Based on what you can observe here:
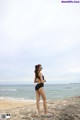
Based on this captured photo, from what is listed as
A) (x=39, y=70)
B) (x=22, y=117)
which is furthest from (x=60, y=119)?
(x=39, y=70)

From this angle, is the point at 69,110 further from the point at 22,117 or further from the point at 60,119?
the point at 22,117

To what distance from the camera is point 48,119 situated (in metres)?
A: 9.63

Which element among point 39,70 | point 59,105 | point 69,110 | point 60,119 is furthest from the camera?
point 59,105

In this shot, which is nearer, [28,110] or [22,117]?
[22,117]

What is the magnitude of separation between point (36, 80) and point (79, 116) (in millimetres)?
2205

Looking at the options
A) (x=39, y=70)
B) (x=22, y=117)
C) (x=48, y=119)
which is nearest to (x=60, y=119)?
(x=48, y=119)

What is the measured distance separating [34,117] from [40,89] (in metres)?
1.20

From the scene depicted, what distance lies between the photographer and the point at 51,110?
1082 cm

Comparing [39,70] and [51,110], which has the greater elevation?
[39,70]

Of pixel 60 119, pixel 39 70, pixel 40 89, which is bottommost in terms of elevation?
pixel 60 119

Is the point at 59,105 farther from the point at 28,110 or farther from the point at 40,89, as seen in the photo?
the point at 40,89

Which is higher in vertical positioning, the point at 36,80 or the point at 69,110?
the point at 36,80

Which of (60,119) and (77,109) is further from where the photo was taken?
(77,109)

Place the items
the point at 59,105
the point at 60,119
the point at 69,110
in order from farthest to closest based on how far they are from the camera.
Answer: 1. the point at 59,105
2. the point at 69,110
3. the point at 60,119
